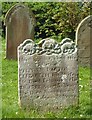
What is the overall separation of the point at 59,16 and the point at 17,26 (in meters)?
3.32

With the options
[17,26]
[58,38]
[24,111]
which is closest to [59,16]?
[58,38]

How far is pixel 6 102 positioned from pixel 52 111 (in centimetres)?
80

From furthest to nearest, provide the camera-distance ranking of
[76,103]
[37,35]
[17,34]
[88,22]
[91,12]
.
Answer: [37,35]
[91,12]
[17,34]
[88,22]
[76,103]

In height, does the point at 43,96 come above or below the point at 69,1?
below

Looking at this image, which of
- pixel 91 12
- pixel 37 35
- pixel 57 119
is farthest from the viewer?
pixel 37 35

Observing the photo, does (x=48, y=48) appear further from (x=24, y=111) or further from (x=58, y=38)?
(x=58, y=38)

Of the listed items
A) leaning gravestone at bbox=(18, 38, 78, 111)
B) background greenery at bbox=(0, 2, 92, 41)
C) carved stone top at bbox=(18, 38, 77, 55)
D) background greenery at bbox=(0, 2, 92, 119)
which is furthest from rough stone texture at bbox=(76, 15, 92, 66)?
leaning gravestone at bbox=(18, 38, 78, 111)

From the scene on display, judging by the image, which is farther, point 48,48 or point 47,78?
point 48,48

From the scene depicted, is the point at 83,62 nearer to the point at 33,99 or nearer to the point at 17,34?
the point at 17,34

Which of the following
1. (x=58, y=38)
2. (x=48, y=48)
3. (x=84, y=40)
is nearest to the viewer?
(x=48, y=48)

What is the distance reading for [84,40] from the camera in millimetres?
9906

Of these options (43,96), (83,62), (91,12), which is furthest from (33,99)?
(91,12)

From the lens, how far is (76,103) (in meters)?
6.27

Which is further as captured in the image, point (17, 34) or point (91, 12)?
point (91, 12)
